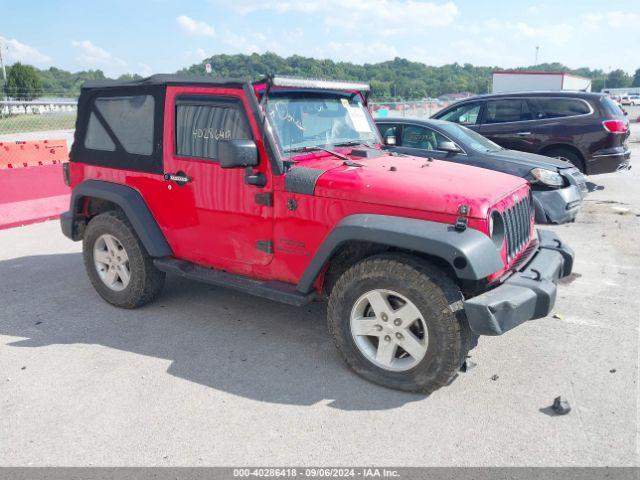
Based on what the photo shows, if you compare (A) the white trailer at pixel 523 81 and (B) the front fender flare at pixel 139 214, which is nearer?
(B) the front fender flare at pixel 139 214

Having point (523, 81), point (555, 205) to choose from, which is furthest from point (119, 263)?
point (523, 81)

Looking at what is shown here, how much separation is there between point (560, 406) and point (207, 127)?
10.3 ft

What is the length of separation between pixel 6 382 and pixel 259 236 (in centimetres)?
201

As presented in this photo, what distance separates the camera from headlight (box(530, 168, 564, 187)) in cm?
692

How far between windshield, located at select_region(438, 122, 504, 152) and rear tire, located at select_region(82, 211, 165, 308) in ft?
15.3

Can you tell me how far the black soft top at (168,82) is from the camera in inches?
159

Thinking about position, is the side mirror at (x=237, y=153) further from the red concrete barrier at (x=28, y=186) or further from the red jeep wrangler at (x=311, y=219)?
the red concrete barrier at (x=28, y=186)

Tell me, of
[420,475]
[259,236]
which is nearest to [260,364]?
[259,236]

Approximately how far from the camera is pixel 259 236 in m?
4.03

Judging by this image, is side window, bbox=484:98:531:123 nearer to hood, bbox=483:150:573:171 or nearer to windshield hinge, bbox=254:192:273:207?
hood, bbox=483:150:573:171

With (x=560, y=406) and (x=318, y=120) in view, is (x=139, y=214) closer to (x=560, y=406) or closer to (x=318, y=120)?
(x=318, y=120)

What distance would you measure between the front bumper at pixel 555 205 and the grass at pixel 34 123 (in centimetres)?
2535

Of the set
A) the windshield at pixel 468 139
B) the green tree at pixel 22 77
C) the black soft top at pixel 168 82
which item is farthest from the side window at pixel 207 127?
the green tree at pixel 22 77

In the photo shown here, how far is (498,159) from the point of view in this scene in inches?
289
